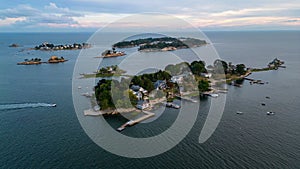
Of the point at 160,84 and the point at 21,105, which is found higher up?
the point at 160,84

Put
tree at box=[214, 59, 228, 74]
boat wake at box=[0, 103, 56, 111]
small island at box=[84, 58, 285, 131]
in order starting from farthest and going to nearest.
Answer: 1. tree at box=[214, 59, 228, 74]
2. boat wake at box=[0, 103, 56, 111]
3. small island at box=[84, 58, 285, 131]

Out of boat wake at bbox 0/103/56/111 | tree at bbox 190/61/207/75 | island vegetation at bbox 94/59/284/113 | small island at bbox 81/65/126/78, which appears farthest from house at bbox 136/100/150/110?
small island at bbox 81/65/126/78

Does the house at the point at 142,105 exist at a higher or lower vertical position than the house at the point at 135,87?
lower

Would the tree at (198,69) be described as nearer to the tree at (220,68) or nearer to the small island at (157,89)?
the small island at (157,89)

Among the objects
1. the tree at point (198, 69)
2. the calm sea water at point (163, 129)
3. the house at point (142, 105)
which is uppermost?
the tree at point (198, 69)

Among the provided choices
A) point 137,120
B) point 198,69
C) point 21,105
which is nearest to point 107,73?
point 198,69

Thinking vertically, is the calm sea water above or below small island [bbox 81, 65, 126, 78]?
below

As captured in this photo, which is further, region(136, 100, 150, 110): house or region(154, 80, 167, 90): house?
region(154, 80, 167, 90): house

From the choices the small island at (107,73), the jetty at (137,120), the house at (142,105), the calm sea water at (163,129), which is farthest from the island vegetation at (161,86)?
the small island at (107,73)

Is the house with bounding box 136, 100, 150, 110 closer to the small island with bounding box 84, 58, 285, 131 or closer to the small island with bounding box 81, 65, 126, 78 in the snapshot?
the small island with bounding box 84, 58, 285, 131

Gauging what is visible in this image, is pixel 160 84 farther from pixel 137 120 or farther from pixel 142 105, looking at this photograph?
pixel 137 120

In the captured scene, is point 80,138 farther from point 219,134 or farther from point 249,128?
point 249,128
